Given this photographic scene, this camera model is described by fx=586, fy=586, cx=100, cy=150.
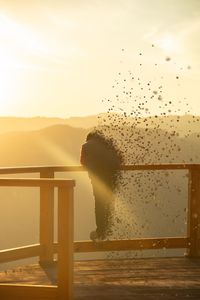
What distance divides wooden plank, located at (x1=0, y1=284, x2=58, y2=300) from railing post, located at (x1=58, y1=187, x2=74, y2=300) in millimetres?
72

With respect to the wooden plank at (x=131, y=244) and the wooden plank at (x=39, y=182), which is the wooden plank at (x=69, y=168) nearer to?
the wooden plank at (x=131, y=244)

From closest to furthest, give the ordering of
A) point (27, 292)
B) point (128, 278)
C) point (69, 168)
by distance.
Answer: point (27, 292) < point (128, 278) < point (69, 168)

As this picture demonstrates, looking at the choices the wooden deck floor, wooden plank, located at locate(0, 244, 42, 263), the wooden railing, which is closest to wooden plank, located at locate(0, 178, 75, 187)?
the wooden railing

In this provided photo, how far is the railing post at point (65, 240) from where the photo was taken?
4500 millimetres

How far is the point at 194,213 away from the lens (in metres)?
7.70

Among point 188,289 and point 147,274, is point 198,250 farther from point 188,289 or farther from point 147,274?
point 188,289

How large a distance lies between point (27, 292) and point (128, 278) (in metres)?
2.10

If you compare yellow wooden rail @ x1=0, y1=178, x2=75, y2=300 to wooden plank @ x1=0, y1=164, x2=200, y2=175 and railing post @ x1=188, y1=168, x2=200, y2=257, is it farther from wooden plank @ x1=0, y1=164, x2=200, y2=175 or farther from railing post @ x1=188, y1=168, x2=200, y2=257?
railing post @ x1=188, y1=168, x2=200, y2=257

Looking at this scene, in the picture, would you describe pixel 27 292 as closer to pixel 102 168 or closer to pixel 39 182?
pixel 39 182

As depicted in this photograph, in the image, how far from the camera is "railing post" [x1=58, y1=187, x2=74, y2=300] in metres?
4.50

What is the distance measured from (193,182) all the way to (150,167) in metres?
0.63

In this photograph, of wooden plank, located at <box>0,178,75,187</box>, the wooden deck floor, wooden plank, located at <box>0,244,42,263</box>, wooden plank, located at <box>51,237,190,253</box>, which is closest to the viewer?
wooden plank, located at <box>0,178,75,187</box>

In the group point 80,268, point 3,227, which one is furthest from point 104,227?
point 3,227

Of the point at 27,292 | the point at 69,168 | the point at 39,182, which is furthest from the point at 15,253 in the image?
the point at 69,168
